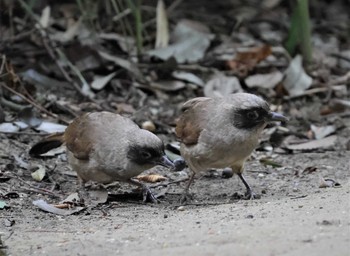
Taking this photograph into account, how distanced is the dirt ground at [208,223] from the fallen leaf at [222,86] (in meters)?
2.10

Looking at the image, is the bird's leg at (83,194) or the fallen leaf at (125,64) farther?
the fallen leaf at (125,64)

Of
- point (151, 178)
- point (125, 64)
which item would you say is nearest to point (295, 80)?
point (125, 64)

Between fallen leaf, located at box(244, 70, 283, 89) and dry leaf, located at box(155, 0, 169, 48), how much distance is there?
1087mm

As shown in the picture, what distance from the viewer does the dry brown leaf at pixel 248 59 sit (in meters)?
9.77

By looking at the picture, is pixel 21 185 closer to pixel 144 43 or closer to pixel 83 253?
pixel 83 253

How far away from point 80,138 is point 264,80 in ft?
11.7

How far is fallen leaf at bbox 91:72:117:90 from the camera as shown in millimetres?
9149

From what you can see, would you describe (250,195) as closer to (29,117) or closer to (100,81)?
(29,117)

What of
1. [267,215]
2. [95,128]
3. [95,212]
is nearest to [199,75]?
[95,128]

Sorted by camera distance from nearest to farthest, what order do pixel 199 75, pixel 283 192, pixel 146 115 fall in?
pixel 283 192, pixel 146 115, pixel 199 75

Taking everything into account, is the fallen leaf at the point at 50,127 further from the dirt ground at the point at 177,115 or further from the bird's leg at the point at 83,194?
the bird's leg at the point at 83,194

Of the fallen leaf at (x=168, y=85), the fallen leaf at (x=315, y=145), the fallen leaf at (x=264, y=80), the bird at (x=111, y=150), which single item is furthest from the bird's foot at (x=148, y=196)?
the fallen leaf at (x=264, y=80)

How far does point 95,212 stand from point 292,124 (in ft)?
11.4

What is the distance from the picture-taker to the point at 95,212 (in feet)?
20.0
